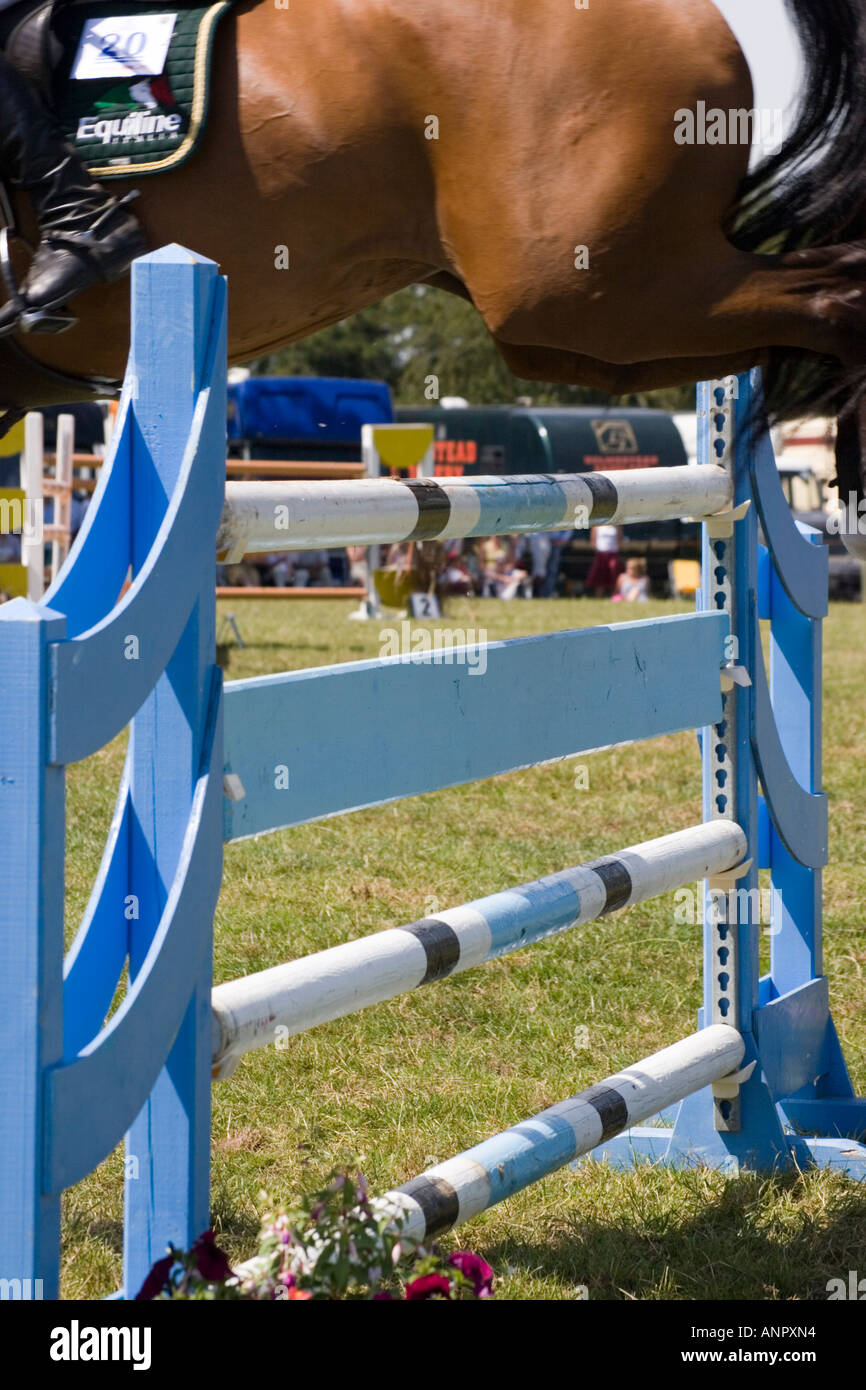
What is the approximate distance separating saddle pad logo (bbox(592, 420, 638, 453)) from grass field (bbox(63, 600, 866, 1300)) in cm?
1701

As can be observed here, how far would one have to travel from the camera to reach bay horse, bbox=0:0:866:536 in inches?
115

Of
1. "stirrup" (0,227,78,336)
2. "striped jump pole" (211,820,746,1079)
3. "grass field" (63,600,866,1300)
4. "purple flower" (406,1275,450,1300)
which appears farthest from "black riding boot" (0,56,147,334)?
"purple flower" (406,1275,450,1300)

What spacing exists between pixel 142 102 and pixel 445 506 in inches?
59.5

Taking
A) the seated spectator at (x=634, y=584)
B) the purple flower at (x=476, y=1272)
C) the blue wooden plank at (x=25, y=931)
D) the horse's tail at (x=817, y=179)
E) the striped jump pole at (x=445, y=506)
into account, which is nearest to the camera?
the blue wooden plank at (x=25, y=931)

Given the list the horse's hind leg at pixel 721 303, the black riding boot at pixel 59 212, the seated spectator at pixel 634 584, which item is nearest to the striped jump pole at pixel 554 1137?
the horse's hind leg at pixel 721 303

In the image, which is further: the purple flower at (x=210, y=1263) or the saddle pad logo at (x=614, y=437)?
the saddle pad logo at (x=614, y=437)

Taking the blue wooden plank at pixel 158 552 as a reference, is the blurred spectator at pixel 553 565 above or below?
above

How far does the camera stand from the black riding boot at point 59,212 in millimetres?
3021

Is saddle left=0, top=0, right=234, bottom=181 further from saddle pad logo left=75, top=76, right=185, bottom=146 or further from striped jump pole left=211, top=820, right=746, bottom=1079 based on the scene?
striped jump pole left=211, top=820, right=746, bottom=1079

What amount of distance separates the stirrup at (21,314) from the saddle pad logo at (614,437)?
65.0ft

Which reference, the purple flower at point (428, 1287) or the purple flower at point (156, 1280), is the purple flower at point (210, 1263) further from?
the purple flower at point (428, 1287)

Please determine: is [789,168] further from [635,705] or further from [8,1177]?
[8,1177]

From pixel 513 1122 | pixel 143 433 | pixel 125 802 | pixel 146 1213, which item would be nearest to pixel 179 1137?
pixel 146 1213

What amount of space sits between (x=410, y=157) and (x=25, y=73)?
0.81 meters
